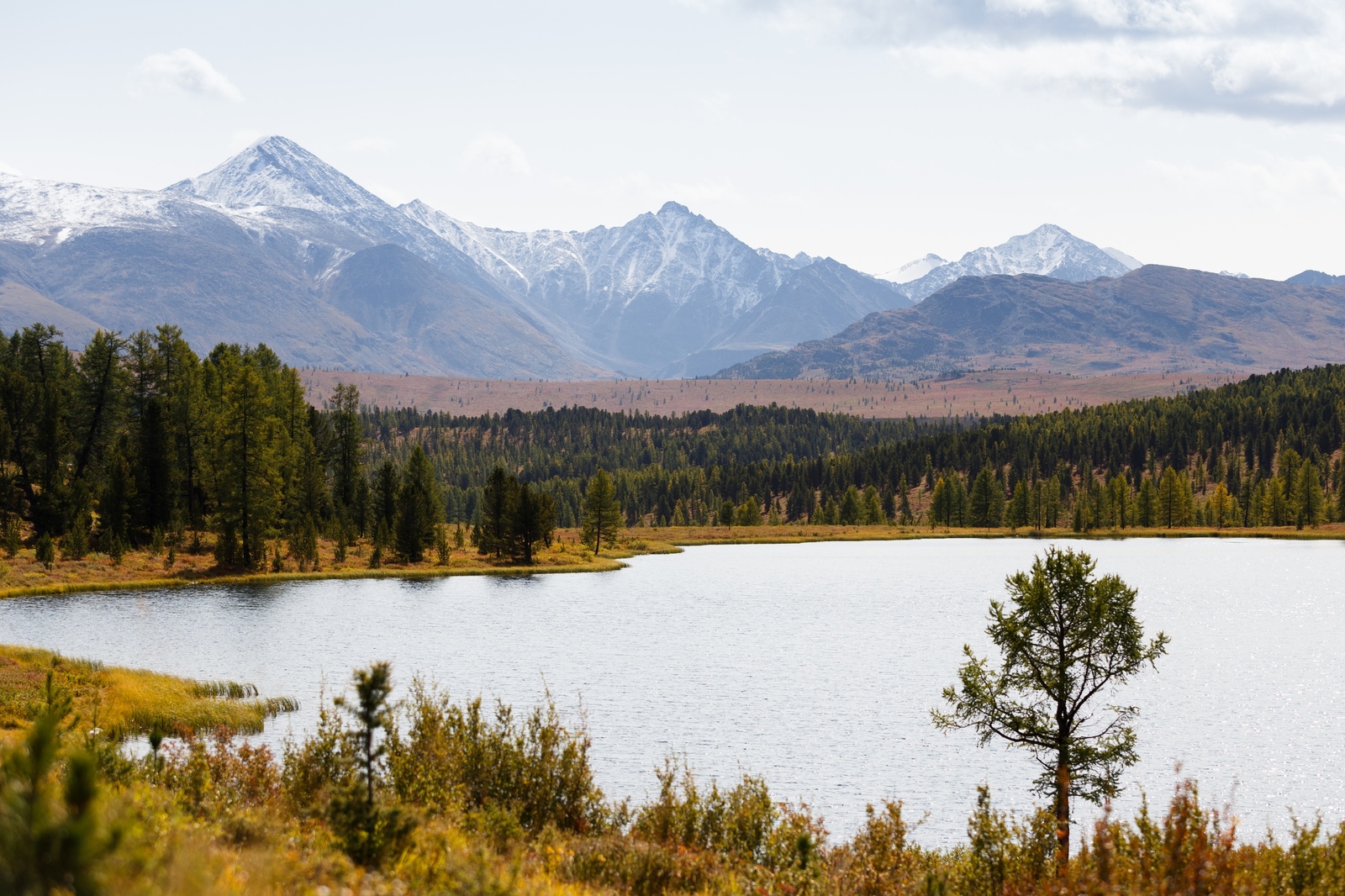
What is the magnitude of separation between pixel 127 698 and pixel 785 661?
129ft

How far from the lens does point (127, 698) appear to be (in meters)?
45.6

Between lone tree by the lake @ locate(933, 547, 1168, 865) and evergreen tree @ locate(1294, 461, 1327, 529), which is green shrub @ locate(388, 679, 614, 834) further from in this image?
evergreen tree @ locate(1294, 461, 1327, 529)

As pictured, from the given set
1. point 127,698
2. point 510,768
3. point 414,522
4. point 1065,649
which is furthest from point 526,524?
point 510,768

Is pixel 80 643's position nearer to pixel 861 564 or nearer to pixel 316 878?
pixel 316 878

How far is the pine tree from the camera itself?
507ft

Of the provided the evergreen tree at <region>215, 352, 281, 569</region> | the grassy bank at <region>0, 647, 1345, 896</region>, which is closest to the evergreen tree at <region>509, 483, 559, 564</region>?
the evergreen tree at <region>215, 352, 281, 569</region>

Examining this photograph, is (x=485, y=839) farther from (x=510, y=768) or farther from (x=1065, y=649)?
(x=1065, y=649)

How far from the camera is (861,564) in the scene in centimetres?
14538

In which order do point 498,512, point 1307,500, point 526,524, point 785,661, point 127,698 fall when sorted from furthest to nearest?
point 1307,500, point 498,512, point 526,524, point 785,661, point 127,698

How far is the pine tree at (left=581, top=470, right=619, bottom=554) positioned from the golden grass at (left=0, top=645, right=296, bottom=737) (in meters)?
101

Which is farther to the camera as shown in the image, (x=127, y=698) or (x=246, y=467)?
(x=246, y=467)

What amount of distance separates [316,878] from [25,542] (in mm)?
101850

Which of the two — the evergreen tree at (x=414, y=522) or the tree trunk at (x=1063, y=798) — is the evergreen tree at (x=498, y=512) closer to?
the evergreen tree at (x=414, y=522)

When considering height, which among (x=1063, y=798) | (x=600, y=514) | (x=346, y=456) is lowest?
(x=1063, y=798)
